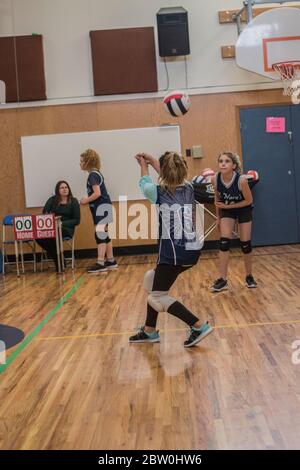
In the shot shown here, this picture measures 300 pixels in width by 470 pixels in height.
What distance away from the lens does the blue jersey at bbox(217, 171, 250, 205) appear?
6.60 meters

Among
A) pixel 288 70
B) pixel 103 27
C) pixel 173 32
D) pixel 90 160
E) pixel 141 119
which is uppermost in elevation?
pixel 103 27

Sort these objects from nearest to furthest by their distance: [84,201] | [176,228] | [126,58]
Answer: [176,228]
[84,201]
[126,58]

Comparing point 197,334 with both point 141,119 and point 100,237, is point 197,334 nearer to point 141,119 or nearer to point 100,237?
point 100,237

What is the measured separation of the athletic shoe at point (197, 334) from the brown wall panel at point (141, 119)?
6.36 metres

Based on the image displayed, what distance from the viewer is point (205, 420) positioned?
323 centimetres

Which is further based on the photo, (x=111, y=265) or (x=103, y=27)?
(x=103, y=27)

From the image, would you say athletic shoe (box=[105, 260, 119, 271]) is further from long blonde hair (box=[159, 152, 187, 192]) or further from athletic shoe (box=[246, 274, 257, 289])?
long blonde hair (box=[159, 152, 187, 192])

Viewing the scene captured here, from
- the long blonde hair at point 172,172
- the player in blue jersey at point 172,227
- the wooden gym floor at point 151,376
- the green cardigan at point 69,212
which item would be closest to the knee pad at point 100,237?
the green cardigan at point 69,212

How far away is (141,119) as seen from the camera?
10742 millimetres

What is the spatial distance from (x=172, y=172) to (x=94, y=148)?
6.34m

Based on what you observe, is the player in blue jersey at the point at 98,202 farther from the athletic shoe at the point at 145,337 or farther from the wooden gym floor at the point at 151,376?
the athletic shoe at the point at 145,337

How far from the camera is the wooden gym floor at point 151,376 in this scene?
3105mm

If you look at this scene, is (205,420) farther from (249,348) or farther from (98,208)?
(98,208)

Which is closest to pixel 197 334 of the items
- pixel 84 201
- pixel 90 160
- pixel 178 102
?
pixel 178 102
